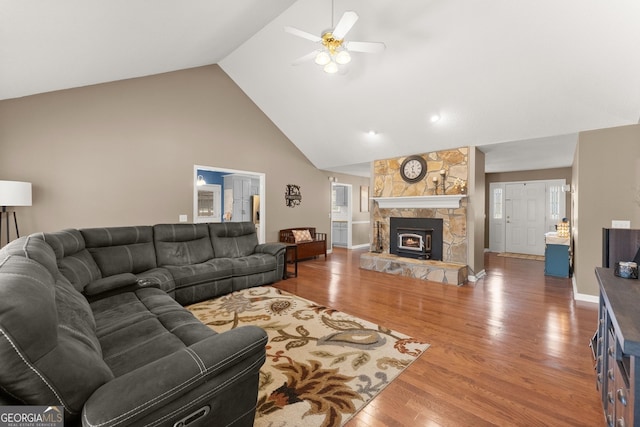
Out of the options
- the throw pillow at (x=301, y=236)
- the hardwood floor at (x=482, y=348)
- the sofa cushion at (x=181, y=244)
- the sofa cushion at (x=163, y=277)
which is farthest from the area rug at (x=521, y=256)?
the sofa cushion at (x=163, y=277)

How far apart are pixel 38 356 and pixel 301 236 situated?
5.74m

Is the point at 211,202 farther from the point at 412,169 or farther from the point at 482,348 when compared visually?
the point at 482,348

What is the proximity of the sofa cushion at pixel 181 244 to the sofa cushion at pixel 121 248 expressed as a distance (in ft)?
0.32

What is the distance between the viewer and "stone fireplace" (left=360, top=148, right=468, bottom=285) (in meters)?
4.87

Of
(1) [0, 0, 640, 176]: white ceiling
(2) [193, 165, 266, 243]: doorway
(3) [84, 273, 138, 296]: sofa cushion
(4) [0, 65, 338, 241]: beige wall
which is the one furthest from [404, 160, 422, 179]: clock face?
(3) [84, 273, 138, 296]: sofa cushion

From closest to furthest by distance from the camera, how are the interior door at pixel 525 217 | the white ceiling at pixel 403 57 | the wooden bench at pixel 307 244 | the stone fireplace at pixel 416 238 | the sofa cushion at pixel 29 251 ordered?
the sofa cushion at pixel 29 251 < the white ceiling at pixel 403 57 < the stone fireplace at pixel 416 238 < the wooden bench at pixel 307 244 < the interior door at pixel 525 217

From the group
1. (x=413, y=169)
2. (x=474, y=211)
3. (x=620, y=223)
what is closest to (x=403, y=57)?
(x=413, y=169)

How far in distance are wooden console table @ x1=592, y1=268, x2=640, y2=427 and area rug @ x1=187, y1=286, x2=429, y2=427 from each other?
3.77 ft

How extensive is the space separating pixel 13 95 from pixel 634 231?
6.12 m

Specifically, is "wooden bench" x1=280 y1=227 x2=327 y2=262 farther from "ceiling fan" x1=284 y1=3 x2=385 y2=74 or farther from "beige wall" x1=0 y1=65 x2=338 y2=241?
"ceiling fan" x1=284 y1=3 x2=385 y2=74

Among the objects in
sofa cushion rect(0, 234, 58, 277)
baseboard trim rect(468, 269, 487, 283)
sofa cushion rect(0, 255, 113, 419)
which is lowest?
baseboard trim rect(468, 269, 487, 283)

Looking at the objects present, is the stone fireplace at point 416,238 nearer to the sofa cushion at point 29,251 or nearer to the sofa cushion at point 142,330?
the sofa cushion at point 142,330

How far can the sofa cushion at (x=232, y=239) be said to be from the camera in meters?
4.38

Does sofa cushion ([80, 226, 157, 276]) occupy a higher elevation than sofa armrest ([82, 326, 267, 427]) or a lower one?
higher
